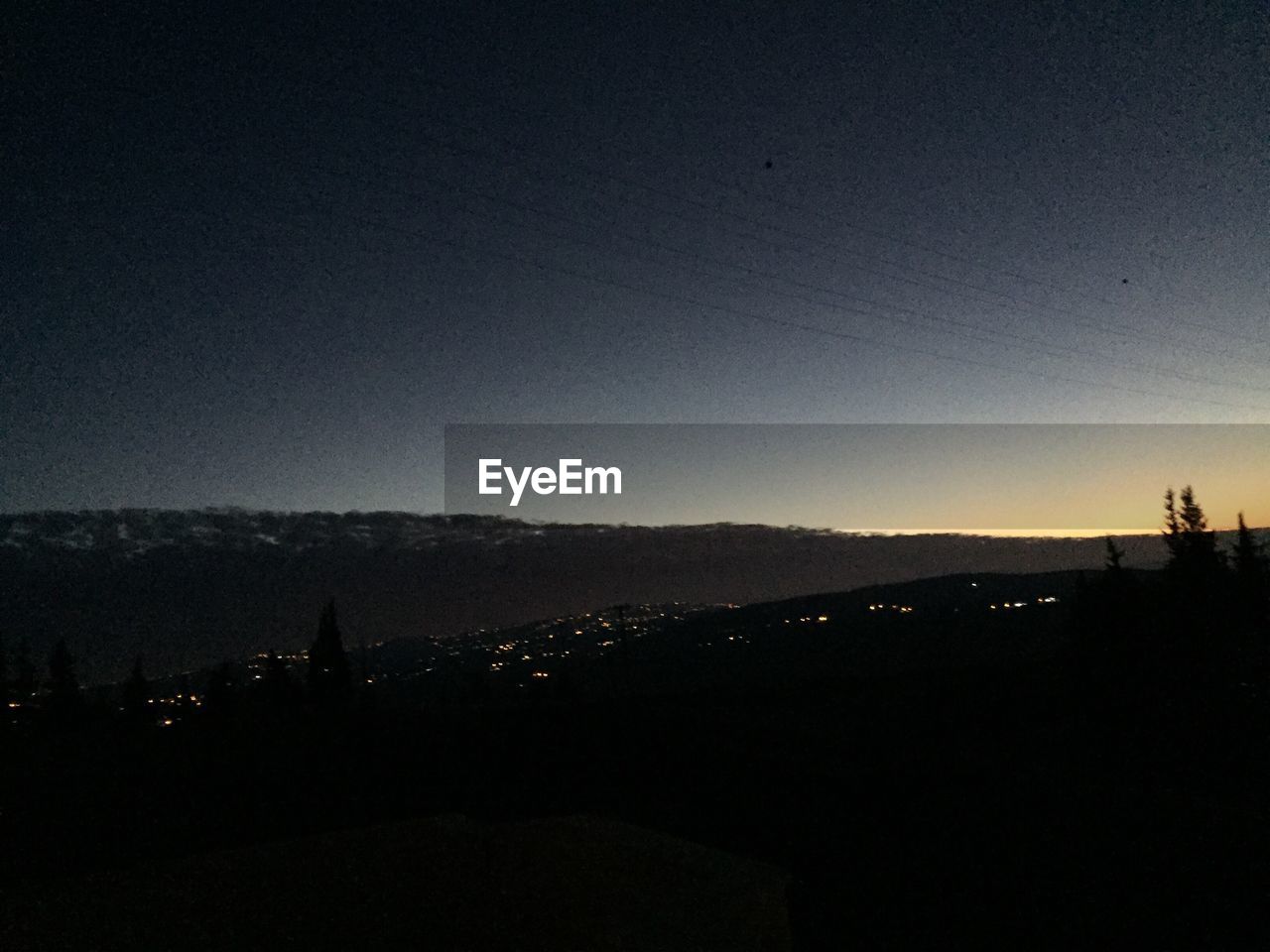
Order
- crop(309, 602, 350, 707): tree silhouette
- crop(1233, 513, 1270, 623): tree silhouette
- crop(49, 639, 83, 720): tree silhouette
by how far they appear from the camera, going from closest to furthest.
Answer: crop(1233, 513, 1270, 623): tree silhouette < crop(309, 602, 350, 707): tree silhouette < crop(49, 639, 83, 720): tree silhouette

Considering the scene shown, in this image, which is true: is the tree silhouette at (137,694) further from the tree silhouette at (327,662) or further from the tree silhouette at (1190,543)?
the tree silhouette at (1190,543)

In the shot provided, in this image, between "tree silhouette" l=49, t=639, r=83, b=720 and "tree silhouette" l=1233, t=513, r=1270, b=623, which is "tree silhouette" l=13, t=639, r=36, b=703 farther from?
"tree silhouette" l=1233, t=513, r=1270, b=623

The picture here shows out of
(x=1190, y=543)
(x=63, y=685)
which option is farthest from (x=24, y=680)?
(x=1190, y=543)

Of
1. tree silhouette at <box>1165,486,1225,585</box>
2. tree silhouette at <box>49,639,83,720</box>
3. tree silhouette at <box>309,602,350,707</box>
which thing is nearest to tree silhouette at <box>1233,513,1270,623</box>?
tree silhouette at <box>1165,486,1225,585</box>

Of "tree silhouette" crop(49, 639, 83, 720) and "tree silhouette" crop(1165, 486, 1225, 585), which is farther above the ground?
"tree silhouette" crop(1165, 486, 1225, 585)

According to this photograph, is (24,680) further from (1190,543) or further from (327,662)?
(1190,543)

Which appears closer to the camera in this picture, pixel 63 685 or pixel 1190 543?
pixel 1190 543
